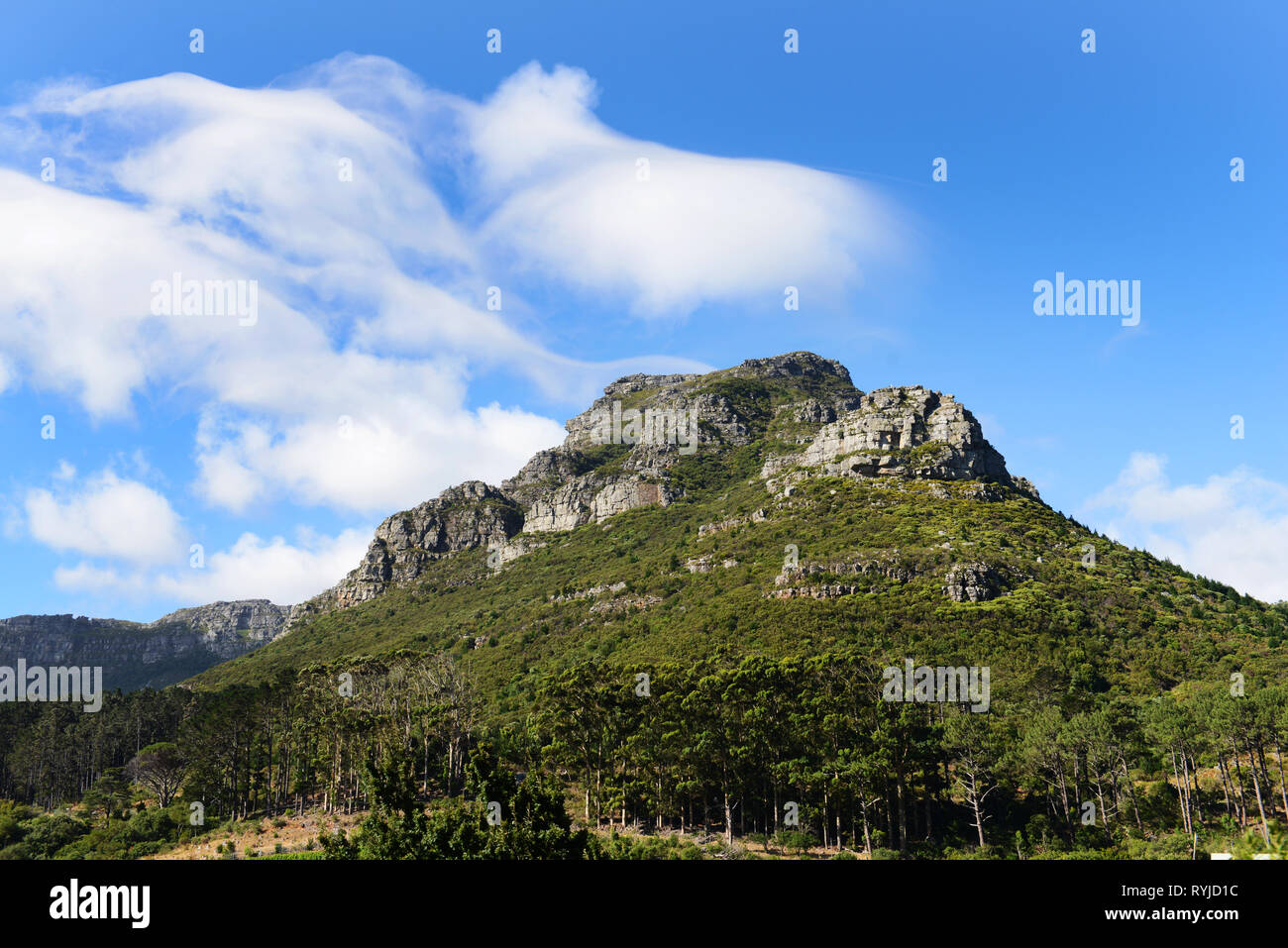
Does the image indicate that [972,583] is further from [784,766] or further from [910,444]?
[910,444]

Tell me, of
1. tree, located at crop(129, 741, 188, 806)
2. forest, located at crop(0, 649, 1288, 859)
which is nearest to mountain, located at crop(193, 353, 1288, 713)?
forest, located at crop(0, 649, 1288, 859)

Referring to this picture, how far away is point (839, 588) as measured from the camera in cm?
9481

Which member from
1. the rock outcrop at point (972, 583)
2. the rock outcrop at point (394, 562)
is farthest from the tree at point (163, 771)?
the rock outcrop at point (394, 562)

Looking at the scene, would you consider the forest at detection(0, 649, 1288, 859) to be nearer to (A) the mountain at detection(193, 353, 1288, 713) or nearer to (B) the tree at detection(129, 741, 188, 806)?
(B) the tree at detection(129, 741, 188, 806)

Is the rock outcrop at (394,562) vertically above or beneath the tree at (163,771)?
above

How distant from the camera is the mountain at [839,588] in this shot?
81312 millimetres

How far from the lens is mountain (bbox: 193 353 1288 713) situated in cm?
8131

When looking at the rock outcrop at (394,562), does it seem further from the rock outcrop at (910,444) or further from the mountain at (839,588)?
the rock outcrop at (910,444)

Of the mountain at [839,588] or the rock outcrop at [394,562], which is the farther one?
the rock outcrop at [394,562]

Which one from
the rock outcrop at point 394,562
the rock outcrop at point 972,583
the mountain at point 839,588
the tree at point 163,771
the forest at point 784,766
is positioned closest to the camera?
the forest at point 784,766

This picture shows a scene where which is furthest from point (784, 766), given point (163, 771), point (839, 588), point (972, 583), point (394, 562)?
point (394, 562)
